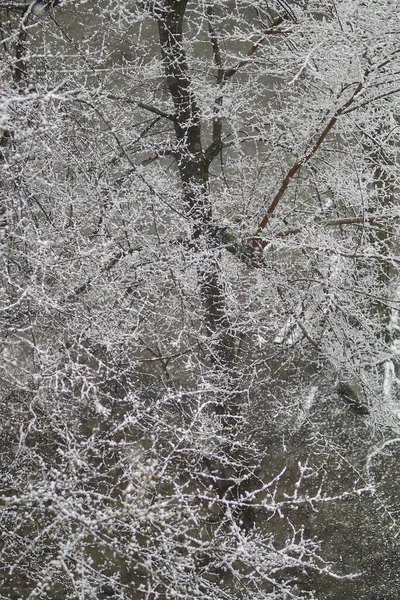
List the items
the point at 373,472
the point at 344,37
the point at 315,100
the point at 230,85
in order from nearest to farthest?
the point at 344,37, the point at 315,100, the point at 230,85, the point at 373,472

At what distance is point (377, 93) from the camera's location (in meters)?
4.62

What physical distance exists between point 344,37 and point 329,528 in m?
5.86

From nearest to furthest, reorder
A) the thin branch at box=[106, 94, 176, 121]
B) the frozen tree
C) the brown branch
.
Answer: the frozen tree
the brown branch
the thin branch at box=[106, 94, 176, 121]

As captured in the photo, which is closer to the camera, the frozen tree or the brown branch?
the frozen tree

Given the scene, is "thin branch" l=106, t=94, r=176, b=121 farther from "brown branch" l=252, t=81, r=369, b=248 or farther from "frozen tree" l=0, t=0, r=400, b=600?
"brown branch" l=252, t=81, r=369, b=248

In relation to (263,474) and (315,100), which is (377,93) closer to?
(315,100)

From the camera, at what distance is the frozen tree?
11.1 feet

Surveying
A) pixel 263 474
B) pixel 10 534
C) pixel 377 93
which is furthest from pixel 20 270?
pixel 263 474

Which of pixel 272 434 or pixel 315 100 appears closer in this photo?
pixel 315 100

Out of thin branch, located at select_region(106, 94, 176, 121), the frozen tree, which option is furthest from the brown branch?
thin branch, located at select_region(106, 94, 176, 121)

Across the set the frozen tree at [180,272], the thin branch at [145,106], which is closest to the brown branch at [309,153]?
the frozen tree at [180,272]

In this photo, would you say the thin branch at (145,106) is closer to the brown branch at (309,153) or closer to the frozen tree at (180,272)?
the frozen tree at (180,272)

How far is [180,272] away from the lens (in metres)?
5.20

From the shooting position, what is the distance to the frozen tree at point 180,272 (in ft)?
11.1
